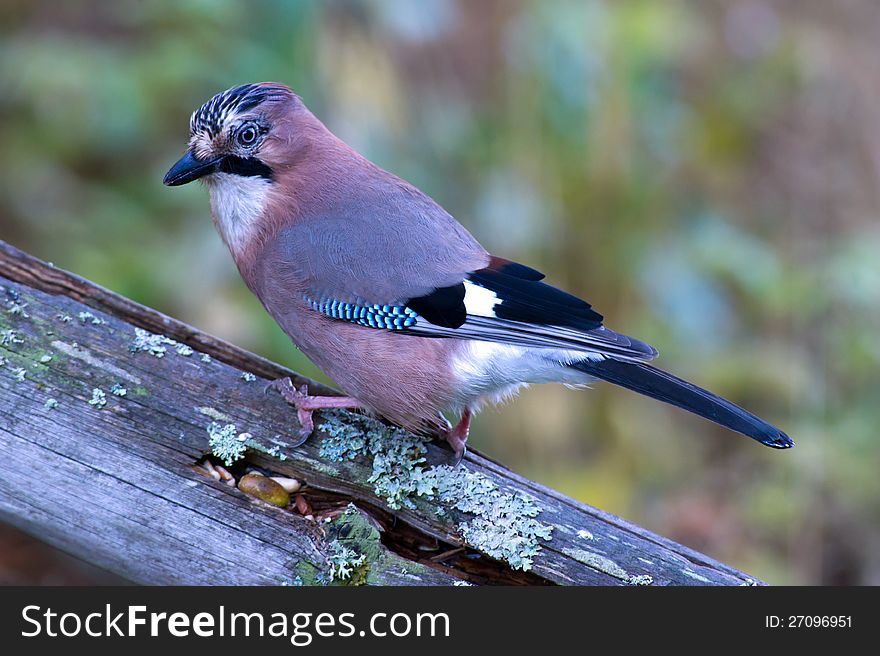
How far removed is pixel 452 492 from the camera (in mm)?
2779

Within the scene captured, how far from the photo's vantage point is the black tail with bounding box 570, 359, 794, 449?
9.23 ft

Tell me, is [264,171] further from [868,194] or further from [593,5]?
[868,194]

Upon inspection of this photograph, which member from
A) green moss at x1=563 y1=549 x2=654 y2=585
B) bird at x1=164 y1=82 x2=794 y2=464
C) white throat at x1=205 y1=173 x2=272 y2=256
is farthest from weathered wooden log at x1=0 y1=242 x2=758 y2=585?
white throat at x1=205 y1=173 x2=272 y2=256

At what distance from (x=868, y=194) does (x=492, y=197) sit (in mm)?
2972

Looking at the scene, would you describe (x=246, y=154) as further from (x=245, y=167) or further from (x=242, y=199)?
(x=242, y=199)

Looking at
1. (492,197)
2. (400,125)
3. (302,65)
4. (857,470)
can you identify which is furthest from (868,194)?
(302,65)

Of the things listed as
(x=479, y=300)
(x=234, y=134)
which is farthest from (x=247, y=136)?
(x=479, y=300)

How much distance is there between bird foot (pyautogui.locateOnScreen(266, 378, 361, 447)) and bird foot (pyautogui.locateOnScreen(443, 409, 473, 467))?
1.28 ft

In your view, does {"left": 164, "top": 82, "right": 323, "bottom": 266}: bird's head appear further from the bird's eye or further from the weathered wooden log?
the weathered wooden log

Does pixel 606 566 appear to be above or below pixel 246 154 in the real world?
below

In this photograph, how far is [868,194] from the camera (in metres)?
6.32

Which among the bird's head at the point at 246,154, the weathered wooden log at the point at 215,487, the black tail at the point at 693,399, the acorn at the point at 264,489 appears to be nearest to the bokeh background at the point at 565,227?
the bird's head at the point at 246,154

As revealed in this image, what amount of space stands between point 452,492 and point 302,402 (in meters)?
0.53

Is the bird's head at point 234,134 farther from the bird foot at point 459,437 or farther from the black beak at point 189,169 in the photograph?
the bird foot at point 459,437
